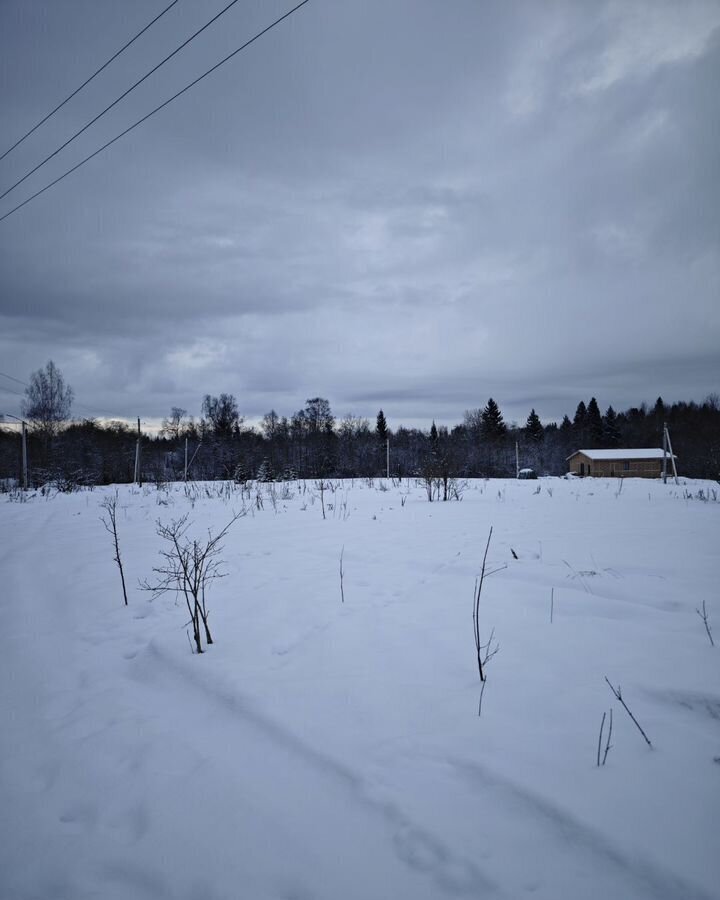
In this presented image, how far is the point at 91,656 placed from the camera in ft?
10.4

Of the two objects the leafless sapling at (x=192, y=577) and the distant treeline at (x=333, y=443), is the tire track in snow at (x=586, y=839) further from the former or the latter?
the distant treeline at (x=333, y=443)

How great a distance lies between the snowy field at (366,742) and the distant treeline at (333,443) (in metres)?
21.7

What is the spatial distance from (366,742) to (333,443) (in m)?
54.3

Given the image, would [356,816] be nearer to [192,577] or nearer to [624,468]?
[192,577]

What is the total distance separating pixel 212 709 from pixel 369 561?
3.06 m

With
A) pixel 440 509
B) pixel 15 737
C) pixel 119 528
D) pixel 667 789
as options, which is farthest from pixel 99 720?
pixel 440 509

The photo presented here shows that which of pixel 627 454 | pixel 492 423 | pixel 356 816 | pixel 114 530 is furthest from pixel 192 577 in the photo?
pixel 492 423

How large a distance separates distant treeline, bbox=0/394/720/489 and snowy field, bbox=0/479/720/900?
21744 mm

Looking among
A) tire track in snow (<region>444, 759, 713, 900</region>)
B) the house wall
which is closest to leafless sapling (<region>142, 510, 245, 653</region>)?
tire track in snow (<region>444, 759, 713, 900</region>)

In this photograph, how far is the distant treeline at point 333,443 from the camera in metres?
37.7

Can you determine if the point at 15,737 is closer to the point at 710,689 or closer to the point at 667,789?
the point at 667,789

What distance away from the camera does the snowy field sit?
148 cm

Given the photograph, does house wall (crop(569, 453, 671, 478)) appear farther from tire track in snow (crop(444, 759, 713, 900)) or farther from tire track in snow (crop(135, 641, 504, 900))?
tire track in snow (crop(135, 641, 504, 900))

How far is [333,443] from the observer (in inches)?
2212
